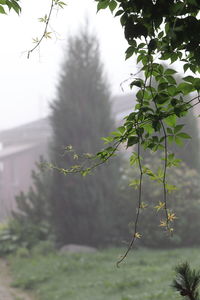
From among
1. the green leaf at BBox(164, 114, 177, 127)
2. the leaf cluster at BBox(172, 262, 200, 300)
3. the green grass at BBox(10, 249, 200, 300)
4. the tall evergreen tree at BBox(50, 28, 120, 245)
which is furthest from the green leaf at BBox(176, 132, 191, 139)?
the tall evergreen tree at BBox(50, 28, 120, 245)

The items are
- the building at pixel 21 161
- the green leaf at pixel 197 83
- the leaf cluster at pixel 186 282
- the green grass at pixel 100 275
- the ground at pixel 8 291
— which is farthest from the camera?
the building at pixel 21 161

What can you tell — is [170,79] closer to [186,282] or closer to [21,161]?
[186,282]

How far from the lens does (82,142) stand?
12836mm

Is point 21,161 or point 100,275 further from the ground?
point 21,161

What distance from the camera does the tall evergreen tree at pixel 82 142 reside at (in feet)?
41.0

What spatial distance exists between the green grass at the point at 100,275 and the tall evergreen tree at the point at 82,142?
1324 millimetres

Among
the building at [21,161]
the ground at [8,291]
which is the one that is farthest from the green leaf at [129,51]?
the building at [21,161]

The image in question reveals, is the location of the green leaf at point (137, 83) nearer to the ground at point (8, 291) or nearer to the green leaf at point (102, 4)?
the green leaf at point (102, 4)

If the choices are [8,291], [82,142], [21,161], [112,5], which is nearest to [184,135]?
[112,5]

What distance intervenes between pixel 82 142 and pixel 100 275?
491cm

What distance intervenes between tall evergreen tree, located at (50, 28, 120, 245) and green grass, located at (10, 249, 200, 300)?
4.34 ft

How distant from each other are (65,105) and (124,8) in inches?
446

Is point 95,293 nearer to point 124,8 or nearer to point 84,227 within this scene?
point 84,227

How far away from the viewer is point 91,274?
884cm
